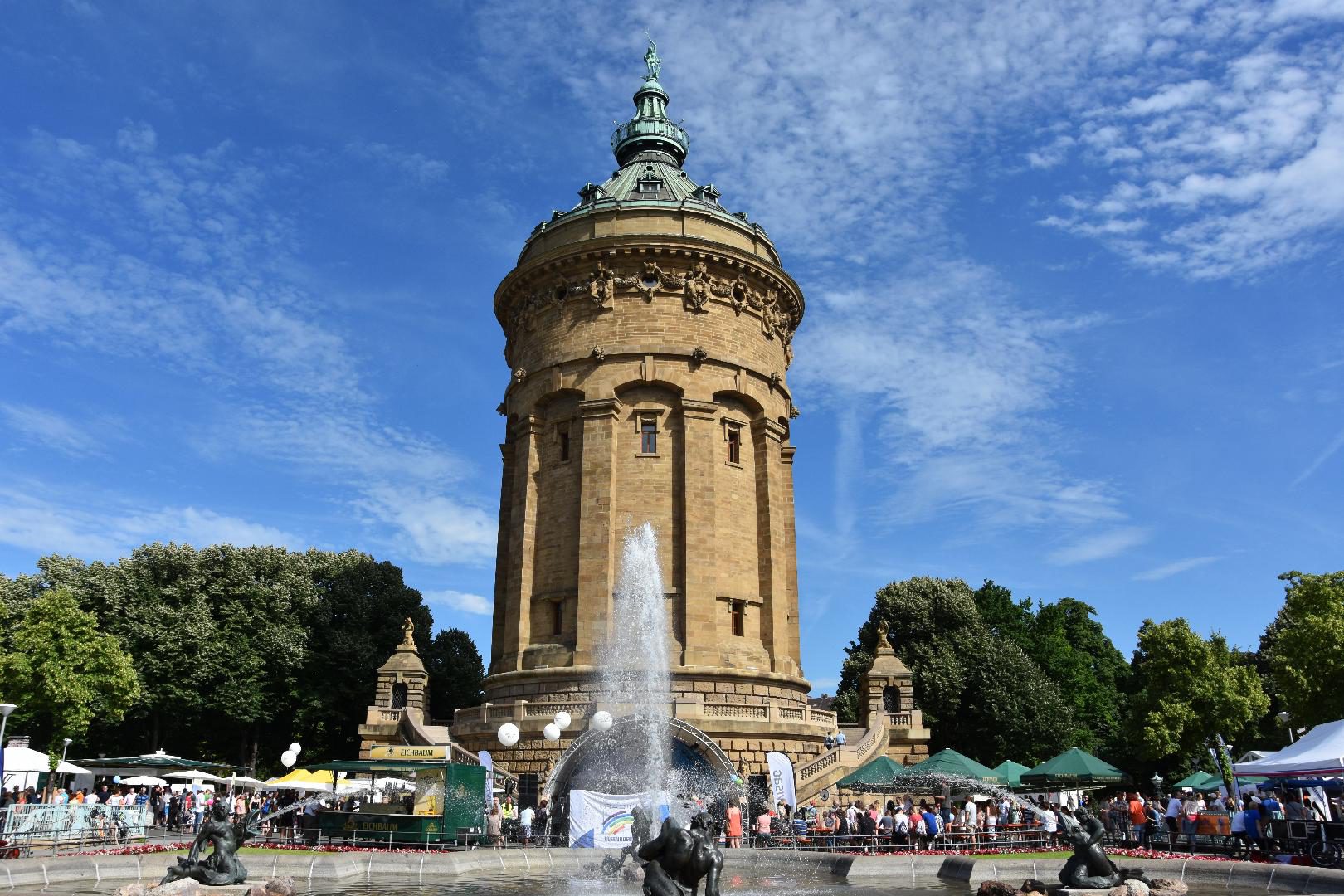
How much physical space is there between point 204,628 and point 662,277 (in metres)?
28.1

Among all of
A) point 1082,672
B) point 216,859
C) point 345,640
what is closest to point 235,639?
point 345,640

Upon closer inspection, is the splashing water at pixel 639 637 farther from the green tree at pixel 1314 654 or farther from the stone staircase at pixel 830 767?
the green tree at pixel 1314 654

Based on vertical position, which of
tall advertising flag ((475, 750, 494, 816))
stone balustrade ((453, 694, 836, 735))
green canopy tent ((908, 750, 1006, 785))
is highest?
stone balustrade ((453, 694, 836, 735))

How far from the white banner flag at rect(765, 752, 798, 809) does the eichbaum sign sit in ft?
31.0

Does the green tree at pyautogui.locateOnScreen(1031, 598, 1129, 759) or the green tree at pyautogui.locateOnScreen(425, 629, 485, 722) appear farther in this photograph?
the green tree at pyautogui.locateOnScreen(1031, 598, 1129, 759)

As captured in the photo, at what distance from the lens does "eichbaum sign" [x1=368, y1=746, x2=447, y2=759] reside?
1069 inches

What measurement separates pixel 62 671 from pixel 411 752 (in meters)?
21.9

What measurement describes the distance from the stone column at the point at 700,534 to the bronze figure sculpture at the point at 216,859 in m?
21.1

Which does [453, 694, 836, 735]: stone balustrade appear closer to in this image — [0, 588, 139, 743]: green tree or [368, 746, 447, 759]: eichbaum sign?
[368, 746, 447, 759]: eichbaum sign

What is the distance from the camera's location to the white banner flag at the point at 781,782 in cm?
2912

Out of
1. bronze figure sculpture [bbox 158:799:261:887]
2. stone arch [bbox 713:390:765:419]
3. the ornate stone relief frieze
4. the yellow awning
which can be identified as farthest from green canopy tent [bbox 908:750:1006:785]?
the ornate stone relief frieze

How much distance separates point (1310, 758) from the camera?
66.2ft

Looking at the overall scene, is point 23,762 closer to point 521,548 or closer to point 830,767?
point 521,548

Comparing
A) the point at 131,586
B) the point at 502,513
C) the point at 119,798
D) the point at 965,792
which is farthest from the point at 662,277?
the point at 131,586
